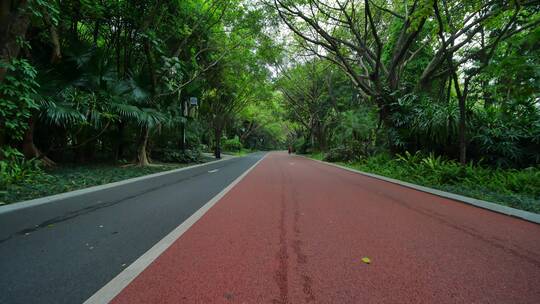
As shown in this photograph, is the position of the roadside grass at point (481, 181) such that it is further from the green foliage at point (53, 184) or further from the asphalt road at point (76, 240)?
the green foliage at point (53, 184)

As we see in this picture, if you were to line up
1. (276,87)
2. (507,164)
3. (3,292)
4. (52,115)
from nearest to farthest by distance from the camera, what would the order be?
(3,292), (52,115), (507,164), (276,87)

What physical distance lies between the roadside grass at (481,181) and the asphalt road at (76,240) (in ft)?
18.4

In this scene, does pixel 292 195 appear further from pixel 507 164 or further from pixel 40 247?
pixel 507 164

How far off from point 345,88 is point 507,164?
1677cm

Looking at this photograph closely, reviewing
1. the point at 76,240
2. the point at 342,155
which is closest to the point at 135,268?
the point at 76,240

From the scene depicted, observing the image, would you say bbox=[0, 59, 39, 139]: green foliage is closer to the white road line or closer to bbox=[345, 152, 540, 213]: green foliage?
the white road line

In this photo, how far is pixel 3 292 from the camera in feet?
5.21

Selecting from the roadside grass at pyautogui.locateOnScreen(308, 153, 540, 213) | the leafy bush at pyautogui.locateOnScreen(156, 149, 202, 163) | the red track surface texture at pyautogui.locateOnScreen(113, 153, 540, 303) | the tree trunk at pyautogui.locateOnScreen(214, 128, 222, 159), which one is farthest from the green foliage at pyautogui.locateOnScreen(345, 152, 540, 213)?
the tree trunk at pyautogui.locateOnScreen(214, 128, 222, 159)

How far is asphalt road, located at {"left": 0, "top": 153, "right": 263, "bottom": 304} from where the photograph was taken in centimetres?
167

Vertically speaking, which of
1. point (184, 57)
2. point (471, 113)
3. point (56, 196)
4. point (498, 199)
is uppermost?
point (184, 57)

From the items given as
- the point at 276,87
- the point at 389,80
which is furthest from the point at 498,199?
the point at 276,87

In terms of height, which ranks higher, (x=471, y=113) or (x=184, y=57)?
(x=184, y=57)

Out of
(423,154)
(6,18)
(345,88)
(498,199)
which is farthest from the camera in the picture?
(345,88)

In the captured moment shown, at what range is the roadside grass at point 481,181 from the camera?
4336 millimetres
